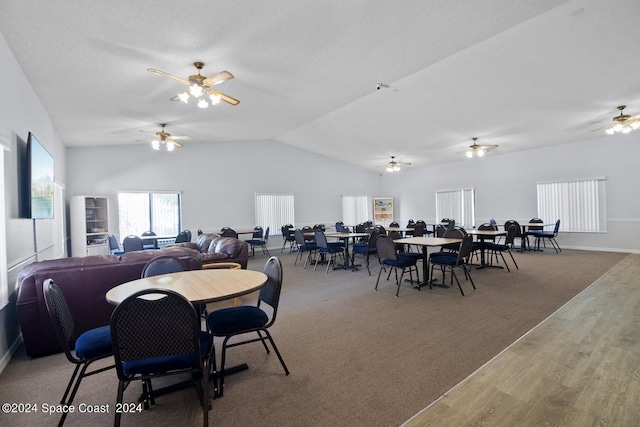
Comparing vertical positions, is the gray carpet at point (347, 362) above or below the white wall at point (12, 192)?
below

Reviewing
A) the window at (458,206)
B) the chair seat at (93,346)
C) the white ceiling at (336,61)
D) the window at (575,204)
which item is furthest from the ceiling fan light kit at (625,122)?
the chair seat at (93,346)

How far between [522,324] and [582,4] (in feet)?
11.5

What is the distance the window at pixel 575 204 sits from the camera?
305 inches

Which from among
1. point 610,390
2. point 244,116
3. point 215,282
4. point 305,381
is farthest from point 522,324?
point 244,116

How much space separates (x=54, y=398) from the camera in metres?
2.12

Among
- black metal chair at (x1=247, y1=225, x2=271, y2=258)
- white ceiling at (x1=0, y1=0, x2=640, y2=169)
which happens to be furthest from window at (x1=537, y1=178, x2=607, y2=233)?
black metal chair at (x1=247, y1=225, x2=271, y2=258)

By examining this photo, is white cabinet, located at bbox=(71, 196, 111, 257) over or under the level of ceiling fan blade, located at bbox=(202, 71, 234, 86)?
under

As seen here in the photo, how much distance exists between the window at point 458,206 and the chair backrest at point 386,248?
6.95 meters

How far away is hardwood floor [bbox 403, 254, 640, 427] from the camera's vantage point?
1.79 meters

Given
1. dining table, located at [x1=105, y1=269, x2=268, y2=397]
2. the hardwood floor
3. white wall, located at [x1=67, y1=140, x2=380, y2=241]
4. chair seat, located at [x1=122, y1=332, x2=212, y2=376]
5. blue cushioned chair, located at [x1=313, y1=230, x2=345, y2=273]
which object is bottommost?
the hardwood floor

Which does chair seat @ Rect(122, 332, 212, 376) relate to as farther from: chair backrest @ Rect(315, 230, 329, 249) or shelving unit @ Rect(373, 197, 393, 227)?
shelving unit @ Rect(373, 197, 393, 227)

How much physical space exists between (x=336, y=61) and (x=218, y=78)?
1697 millimetres

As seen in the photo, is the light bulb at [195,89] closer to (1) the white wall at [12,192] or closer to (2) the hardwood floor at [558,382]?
(1) the white wall at [12,192]

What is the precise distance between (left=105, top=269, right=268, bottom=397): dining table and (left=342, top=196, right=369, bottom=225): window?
929 centimetres
